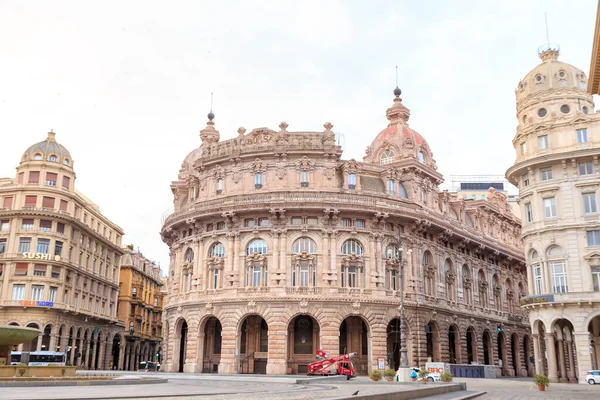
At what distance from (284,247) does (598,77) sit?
33317 millimetres

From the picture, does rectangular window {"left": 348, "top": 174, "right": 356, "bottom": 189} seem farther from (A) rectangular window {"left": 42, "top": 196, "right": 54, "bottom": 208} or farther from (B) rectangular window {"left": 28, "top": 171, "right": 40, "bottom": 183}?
(B) rectangular window {"left": 28, "top": 171, "right": 40, "bottom": 183}

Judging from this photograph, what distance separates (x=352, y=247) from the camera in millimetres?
53312

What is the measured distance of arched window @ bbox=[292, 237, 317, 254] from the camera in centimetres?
5244

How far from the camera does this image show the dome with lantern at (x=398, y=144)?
60750 millimetres

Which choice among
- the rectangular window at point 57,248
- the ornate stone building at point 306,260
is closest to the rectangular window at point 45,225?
the rectangular window at point 57,248

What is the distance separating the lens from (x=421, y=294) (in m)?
A: 55.3

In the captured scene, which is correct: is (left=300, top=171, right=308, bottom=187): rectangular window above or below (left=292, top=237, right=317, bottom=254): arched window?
above

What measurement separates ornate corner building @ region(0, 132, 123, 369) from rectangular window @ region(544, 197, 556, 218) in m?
51.2

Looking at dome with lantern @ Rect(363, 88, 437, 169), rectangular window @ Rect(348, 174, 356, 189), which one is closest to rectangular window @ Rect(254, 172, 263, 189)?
rectangular window @ Rect(348, 174, 356, 189)

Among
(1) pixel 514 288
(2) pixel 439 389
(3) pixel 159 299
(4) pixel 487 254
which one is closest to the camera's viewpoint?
(2) pixel 439 389

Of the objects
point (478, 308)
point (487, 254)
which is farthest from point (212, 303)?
point (487, 254)

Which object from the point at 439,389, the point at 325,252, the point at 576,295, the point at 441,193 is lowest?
the point at 439,389

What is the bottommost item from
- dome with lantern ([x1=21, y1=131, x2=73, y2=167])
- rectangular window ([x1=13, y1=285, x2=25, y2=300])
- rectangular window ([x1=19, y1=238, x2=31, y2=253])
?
rectangular window ([x1=13, y1=285, x2=25, y2=300])

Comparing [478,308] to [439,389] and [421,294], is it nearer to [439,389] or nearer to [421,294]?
[421,294]
